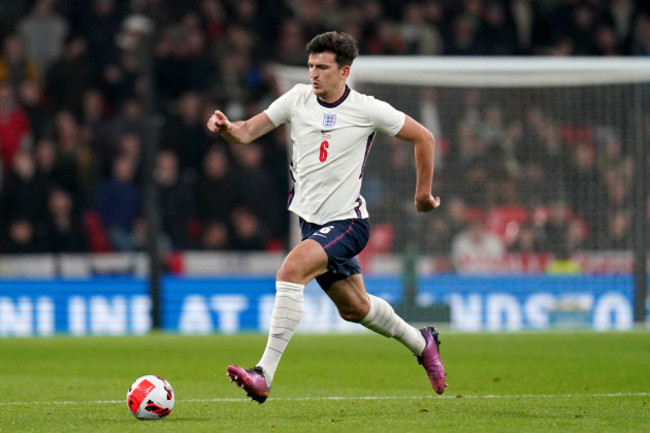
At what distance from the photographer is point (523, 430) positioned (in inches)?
227

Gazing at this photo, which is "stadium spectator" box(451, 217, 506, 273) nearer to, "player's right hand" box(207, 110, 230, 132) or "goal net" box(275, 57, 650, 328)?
"goal net" box(275, 57, 650, 328)

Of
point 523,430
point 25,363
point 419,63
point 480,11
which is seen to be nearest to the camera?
point 523,430

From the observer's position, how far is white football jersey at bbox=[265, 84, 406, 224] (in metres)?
6.91

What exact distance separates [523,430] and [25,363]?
19.3 ft

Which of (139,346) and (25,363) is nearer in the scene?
(25,363)

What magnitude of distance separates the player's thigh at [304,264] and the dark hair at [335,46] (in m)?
1.13

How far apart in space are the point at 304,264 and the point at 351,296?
57 cm

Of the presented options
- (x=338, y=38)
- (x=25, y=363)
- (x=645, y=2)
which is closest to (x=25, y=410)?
(x=338, y=38)

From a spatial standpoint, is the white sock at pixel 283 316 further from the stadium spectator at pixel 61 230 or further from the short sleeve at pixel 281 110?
the stadium spectator at pixel 61 230

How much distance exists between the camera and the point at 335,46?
688 centimetres

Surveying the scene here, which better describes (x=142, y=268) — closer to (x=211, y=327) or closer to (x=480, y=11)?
(x=211, y=327)

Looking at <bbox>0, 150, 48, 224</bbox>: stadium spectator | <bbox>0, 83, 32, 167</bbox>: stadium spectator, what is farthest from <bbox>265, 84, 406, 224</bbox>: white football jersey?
<bbox>0, 83, 32, 167</bbox>: stadium spectator

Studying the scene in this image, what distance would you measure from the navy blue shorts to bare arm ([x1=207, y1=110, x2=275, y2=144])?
597 millimetres

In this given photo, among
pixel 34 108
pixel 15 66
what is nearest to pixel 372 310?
pixel 34 108
